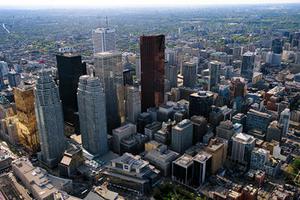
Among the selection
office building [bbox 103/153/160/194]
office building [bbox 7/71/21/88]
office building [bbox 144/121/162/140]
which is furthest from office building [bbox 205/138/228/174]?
office building [bbox 7/71/21/88]

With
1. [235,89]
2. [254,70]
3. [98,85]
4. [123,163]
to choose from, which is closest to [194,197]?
[123,163]

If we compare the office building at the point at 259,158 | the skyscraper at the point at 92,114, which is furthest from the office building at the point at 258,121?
the skyscraper at the point at 92,114

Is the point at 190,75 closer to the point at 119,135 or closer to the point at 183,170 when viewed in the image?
the point at 119,135

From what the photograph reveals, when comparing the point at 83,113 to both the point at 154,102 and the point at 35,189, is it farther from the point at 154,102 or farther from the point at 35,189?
the point at 154,102

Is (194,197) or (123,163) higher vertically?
(123,163)

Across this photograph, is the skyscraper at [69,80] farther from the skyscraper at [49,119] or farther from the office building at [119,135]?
the office building at [119,135]

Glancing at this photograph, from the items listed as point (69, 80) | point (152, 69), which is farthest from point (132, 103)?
point (69, 80)
